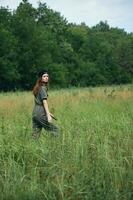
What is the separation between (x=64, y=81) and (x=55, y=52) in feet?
20.1

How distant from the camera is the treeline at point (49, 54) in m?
67.6

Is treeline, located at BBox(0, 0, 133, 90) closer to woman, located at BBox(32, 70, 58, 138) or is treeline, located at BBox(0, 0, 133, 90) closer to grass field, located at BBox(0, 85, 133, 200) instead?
woman, located at BBox(32, 70, 58, 138)

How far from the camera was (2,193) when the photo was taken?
6.96 m

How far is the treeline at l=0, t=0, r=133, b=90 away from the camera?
2662 inches

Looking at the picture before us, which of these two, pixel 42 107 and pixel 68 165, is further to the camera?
pixel 42 107

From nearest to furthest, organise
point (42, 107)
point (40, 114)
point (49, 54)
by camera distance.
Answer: point (40, 114)
point (42, 107)
point (49, 54)

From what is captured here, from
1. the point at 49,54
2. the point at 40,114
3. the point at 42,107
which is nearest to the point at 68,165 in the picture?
the point at 40,114

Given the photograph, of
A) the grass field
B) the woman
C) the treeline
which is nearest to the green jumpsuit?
the woman

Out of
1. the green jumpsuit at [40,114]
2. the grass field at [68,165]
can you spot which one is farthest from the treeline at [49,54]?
the grass field at [68,165]

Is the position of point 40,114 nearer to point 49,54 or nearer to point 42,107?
point 42,107

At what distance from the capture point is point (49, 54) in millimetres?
74938

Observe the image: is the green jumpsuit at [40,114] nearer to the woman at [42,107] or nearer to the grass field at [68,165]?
the woman at [42,107]

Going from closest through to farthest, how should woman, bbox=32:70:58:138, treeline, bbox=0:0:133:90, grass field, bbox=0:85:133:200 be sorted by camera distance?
grass field, bbox=0:85:133:200 → woman, bbox=32:70:58:138 → treeline, bbox=0:0:133:90

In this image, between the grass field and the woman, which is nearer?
the grass field
